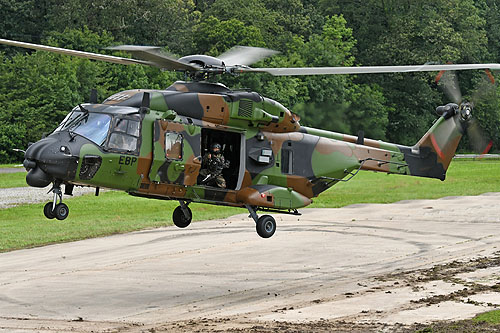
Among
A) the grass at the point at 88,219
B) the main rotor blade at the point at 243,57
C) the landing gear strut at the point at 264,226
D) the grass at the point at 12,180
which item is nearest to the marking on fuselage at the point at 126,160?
the landing gear strut at the point at 264,226

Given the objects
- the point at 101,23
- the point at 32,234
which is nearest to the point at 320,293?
the point at 32,234

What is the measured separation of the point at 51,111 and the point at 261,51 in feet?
117

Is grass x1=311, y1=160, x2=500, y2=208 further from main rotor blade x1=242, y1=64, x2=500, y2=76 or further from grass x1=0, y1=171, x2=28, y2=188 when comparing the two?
main rotor blade x1=242, y1=64, x2=500, y2=76

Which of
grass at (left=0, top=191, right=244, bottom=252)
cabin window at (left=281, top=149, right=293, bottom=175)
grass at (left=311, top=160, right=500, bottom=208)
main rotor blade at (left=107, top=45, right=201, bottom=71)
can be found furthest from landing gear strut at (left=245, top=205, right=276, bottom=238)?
grass at (left=311, top=160, right=500, bottom=208)

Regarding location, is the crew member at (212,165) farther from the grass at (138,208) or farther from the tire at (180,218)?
the grass at (138,208)

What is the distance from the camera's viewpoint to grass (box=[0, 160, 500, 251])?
105ft

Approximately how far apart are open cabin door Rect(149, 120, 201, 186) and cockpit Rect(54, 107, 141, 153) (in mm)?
549

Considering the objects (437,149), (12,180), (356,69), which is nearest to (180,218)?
(356,69)

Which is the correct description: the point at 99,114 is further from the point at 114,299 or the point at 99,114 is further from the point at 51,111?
A: the point at 51,111

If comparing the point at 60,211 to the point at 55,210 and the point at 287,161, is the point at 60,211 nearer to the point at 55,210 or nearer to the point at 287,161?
the point at 55,210

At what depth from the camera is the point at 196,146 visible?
65.5 feet

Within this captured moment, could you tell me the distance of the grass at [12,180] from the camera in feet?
155

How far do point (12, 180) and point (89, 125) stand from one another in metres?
32.3

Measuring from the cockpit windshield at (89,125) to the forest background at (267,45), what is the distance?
1445 centimetres
